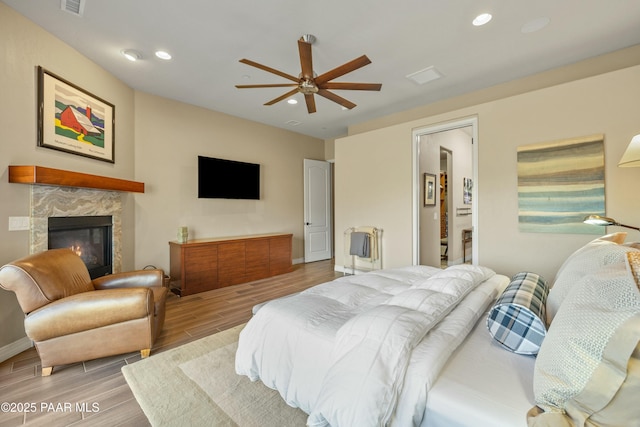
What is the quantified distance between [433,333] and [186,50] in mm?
3504

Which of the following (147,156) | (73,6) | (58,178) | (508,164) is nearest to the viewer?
(73,6)

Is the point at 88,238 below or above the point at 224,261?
above

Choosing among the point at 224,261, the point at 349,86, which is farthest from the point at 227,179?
the point at 349,86

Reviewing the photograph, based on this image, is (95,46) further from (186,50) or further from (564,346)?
(564,346)

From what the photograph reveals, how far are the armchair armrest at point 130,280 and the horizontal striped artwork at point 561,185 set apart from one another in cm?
425

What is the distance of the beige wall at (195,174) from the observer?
404 cm

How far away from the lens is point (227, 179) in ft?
16.1

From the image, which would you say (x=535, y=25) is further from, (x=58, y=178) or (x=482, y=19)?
(x=58, y=178)

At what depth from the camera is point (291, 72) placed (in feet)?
11.3

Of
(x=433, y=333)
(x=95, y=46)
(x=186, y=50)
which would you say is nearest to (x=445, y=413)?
(x=433, y=333)

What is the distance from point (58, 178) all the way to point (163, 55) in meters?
1.68

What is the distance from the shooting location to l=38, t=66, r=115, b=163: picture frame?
8.59 ft

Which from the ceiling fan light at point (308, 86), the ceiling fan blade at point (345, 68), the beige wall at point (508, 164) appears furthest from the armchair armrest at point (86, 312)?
the beige wall at point (508, 164)

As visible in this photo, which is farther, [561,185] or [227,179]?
[227,179]
